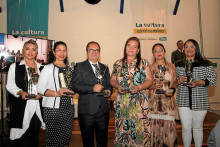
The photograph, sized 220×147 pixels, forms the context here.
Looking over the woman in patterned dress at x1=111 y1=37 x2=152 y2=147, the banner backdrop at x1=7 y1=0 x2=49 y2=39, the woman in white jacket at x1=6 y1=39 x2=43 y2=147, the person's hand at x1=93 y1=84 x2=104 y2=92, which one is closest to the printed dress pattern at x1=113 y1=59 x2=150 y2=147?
the woman in patterned dress at x1=111 y1=37 x2=152 y2=147

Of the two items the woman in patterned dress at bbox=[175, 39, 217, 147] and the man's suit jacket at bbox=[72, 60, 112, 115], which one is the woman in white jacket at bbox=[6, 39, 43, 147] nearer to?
the man's suit jacket at bbox=[72, 60, 112, 115]

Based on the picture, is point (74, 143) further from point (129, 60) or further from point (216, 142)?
point (216, 142)

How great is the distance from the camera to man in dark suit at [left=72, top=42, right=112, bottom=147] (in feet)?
7.31

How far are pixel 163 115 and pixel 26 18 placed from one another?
22.7 feet

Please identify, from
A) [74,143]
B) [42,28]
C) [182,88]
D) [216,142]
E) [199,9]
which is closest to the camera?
[216,142]

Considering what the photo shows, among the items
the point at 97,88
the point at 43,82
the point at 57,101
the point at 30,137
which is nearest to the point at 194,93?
the point at 97,88

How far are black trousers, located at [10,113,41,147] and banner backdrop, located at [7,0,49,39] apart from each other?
550 centimetres

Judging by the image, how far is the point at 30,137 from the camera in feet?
7.77

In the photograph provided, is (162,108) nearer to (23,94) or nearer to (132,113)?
(132,113)

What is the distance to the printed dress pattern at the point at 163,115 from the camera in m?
2.70

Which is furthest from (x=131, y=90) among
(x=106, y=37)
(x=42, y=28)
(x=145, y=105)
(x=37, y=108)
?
(x=42, y=28)

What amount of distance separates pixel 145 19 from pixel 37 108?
637 cm

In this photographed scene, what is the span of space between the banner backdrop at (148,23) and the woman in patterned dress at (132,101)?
509 cm

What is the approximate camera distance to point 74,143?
11.5 feet
